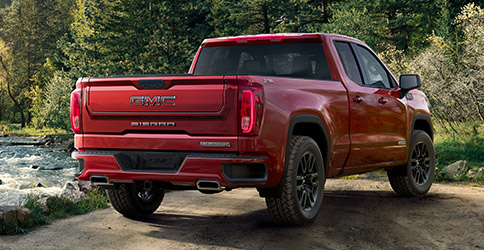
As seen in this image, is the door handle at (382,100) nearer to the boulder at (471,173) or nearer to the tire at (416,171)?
the tire at (416,171)

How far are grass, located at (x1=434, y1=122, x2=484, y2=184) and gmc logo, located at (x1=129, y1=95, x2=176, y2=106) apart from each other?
704 centimetres

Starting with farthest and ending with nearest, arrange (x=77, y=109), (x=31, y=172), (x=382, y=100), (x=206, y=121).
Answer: (x=31, y=172)
(x=382, y=100)
(x=77, y=109)
(x=206, y=121)

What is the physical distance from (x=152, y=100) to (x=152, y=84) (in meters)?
0.16

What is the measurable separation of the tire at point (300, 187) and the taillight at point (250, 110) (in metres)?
0.66

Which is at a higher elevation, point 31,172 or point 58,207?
point 58,207

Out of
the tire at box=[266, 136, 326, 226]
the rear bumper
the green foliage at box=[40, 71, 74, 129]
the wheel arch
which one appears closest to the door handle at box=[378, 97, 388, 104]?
the wheel arch

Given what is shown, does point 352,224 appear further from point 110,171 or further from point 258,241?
point 110,171

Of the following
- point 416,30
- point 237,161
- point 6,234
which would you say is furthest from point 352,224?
point 416,30

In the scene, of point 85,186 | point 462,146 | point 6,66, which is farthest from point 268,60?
point 6,66

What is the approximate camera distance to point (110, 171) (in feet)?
18.2

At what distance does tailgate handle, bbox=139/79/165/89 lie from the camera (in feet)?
17.6

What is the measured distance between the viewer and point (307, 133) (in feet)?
20.6

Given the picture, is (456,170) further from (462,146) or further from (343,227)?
(343,227)

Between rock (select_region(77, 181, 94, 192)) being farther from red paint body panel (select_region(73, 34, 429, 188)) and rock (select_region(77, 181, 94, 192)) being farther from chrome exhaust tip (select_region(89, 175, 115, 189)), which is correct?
chrome exhaust tip (select_region(89, 175, 115, 189))
